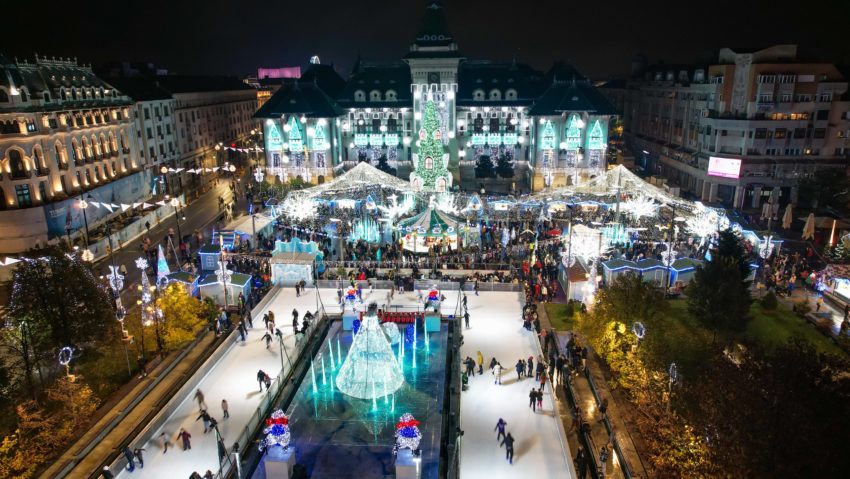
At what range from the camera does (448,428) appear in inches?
868

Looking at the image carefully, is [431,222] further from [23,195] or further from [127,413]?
[23,195]

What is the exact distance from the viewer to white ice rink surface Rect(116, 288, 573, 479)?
809 inches

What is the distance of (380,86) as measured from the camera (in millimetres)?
70875

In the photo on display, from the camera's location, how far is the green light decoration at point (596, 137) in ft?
210

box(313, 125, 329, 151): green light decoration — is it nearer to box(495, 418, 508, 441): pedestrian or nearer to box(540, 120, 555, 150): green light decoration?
box(540, 120, 555, 150): green light decoration

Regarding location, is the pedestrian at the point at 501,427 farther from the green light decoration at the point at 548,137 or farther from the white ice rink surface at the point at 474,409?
the green light decoration at the point at 548,137

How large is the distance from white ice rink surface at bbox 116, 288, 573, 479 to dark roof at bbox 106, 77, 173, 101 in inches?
1600

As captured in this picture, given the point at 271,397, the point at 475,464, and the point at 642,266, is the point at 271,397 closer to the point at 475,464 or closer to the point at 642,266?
the point at 475,464

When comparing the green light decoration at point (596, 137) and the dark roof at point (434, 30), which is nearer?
the green light decoration at point (596, 137)

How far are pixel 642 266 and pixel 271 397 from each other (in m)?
23.4

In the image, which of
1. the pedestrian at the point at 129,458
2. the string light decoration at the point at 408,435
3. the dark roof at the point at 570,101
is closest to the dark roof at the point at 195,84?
the dark roof at the point at 570,101

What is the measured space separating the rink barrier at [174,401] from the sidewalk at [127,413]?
1.01 feet

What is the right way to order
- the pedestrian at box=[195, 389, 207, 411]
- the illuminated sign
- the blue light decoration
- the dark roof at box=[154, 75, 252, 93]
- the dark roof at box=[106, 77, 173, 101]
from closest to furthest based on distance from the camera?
the pedestrian at box=[195, 389, 207, 411] < the blue light decoration < the illuminated sign < the dark roof at box=[106, 77, 173, 101] < the dark roof at box=[154, 75, 252, 93]

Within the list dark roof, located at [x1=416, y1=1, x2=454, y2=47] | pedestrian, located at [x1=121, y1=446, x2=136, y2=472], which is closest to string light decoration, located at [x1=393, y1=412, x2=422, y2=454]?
pedestrian, located at [x1=121, y1=446, x2=136, y2=472]
